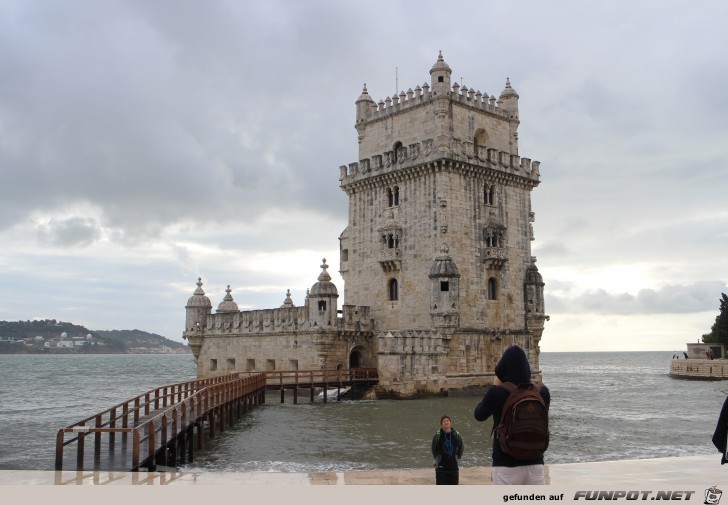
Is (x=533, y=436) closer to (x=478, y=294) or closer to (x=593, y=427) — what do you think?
(x=593, y=427)

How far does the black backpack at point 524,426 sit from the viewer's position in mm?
7473

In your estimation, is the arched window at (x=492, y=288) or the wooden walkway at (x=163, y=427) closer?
the wooden walkway at (x=163, y=427)

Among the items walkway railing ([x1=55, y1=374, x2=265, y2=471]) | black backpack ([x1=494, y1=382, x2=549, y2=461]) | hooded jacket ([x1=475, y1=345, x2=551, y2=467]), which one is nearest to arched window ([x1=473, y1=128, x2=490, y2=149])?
walkway railing ([x1=55, y1=374, x2=265, y2=471])

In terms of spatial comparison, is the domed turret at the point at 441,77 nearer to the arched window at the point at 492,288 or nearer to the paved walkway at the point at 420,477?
the arched window at the point at 492,288

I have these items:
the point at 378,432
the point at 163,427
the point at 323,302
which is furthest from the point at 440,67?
the point at 163,427

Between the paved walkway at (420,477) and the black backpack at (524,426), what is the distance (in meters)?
5.08

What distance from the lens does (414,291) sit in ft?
132

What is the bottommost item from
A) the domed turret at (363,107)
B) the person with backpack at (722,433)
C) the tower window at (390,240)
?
the person with backpack at (722,433)

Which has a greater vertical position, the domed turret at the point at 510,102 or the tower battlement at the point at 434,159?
the domed turret at the point at 510,102

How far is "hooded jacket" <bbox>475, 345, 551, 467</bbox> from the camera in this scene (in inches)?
303

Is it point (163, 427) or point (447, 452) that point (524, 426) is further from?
point (163, 427)

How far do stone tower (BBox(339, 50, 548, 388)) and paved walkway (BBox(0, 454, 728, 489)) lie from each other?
22.6 metres

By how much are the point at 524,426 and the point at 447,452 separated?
4.08 meters

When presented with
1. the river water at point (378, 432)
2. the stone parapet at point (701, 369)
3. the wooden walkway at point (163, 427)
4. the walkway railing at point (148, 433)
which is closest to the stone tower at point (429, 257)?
the river water at point (378, 432)
